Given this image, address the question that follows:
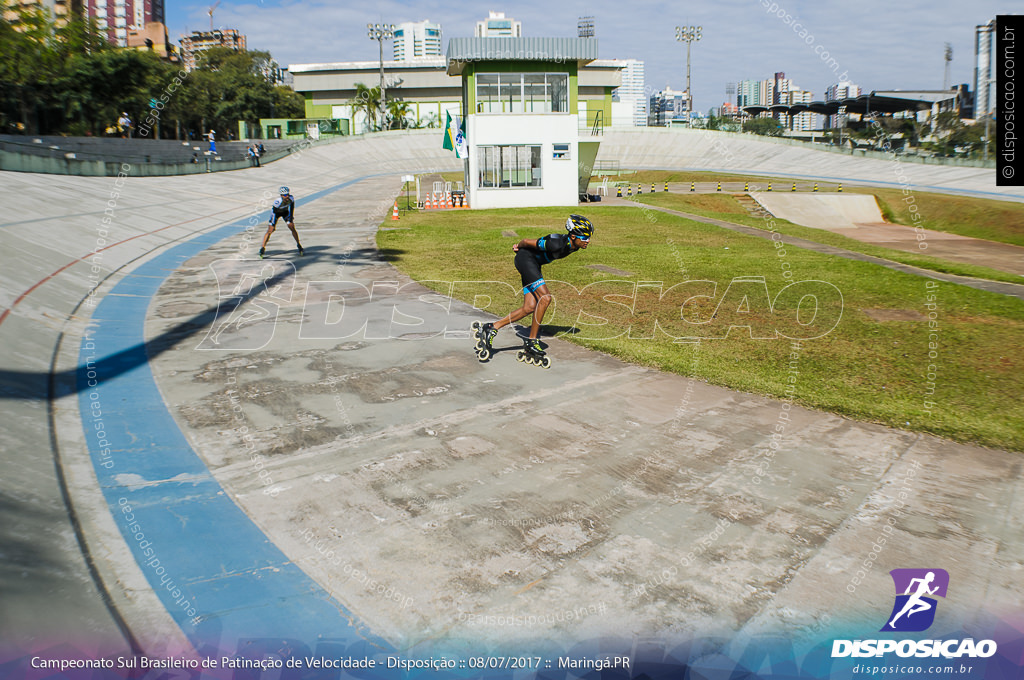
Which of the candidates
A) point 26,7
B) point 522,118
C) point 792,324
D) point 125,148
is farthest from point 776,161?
point 26,7

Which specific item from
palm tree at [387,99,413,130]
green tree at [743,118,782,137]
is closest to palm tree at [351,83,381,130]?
palm tree at [387,99,413,130]

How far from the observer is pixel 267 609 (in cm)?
425

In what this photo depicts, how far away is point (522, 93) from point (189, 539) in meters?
30.7

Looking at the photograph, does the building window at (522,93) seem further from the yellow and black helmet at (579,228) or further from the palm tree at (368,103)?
the palm tree at (368,103)

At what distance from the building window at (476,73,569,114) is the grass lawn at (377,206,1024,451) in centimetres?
1346

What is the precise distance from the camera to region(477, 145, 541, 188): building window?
108 ft

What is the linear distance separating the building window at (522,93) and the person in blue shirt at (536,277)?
24619mm

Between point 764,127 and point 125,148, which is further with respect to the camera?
point 764,127

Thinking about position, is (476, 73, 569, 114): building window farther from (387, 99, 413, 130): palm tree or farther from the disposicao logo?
(387, 99, 413, 130): palm tree

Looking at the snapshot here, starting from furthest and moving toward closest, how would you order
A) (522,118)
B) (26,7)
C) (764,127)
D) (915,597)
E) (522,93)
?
(764,127), (26,7), (522,93), (522,118), (915,597)

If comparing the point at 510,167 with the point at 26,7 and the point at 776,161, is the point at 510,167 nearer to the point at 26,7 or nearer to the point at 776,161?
the point at 26,7

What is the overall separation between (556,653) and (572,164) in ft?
Answer: 103

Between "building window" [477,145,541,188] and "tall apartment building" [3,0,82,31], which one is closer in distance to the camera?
"building window" [477,145,541,188]

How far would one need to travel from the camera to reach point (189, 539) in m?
5.02
